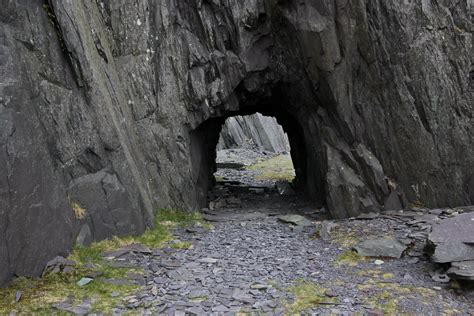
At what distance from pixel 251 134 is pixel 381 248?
55.9 meters

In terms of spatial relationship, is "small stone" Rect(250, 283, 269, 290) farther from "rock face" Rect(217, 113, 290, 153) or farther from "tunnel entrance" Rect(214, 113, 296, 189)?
"rock face" Rect(217, 113, 290, 153)

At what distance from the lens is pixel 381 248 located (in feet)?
41.3

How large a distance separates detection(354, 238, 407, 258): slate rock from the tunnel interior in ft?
23.1

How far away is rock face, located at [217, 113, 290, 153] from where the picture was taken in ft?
211

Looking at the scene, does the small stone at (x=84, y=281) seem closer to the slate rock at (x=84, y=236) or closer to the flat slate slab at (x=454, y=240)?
the slate rock at (x=84, y=236)

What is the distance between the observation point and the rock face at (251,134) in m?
64.4

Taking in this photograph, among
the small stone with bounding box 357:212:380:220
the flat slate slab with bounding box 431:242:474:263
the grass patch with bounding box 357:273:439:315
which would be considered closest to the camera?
the grass patch with bounding box 357:273:439:315

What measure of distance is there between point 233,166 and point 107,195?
30.6m

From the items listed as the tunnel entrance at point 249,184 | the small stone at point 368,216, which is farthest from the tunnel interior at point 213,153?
the small stone at point 368,216

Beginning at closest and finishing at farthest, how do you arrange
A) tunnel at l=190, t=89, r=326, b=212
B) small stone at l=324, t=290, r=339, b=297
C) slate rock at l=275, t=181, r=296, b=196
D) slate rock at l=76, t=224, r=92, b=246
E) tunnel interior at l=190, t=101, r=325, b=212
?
small stone at l=324, t=290, r=339, b=297
slate rock at l=76, t=224, r=92, b=246
tunnel at l=190, t=89, r=326, b=212
tunnel interior at l=190, t=101, r=325, b=212
slate rock at l=275, t=181, r=296, b=196

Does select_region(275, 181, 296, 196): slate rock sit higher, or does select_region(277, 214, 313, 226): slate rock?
select_region(275, 181, 296, 196): slate rock

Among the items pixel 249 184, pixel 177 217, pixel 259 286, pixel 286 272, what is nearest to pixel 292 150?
pixel 249 184

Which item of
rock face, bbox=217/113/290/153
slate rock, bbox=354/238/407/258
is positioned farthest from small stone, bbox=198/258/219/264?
rock face, bbox=217/113/290/153

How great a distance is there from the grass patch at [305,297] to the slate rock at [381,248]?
9.58 ft
